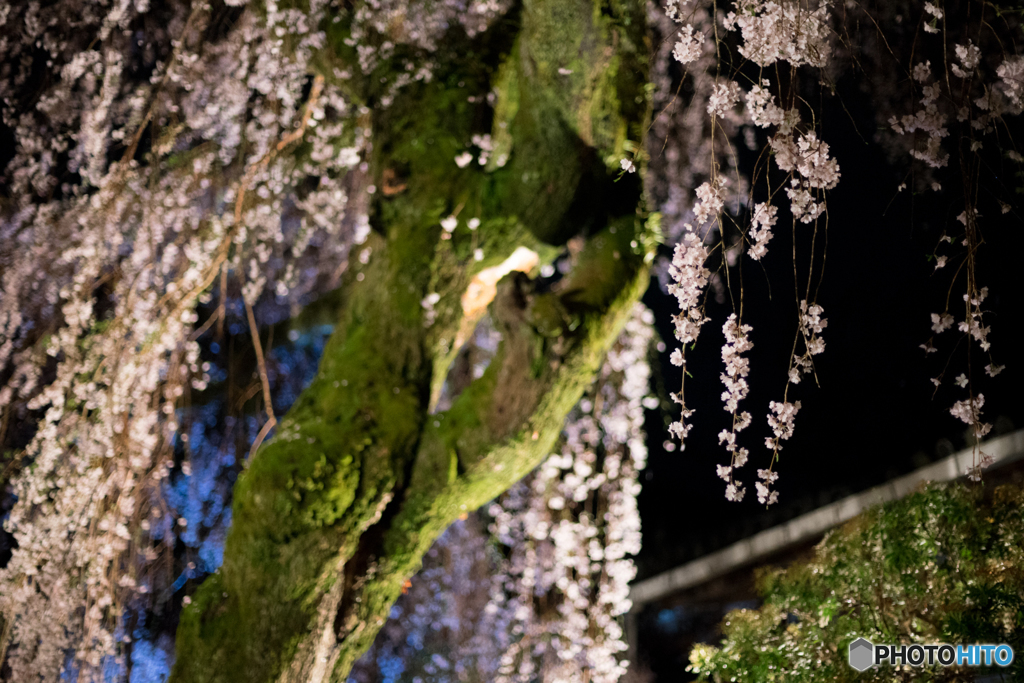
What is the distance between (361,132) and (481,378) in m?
1.92

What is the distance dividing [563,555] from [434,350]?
9.16 feet

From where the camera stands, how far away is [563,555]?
5.45m

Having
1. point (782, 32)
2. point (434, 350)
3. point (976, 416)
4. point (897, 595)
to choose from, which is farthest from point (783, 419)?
point (434, 350)

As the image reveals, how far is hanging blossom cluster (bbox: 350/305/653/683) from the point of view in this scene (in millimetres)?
5422

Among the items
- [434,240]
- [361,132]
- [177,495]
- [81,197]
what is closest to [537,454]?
[434,240]

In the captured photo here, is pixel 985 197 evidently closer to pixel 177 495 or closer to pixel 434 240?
pixel 434 240

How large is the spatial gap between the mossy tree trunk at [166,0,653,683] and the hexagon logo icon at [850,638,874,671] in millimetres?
1593

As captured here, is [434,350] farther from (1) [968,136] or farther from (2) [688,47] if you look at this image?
(1) [968,136]

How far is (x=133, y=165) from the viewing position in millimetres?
4246

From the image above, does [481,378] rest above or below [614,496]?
above

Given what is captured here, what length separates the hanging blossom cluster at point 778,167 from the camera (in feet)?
6.78

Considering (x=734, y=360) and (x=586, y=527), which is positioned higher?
(x=734, y=360)

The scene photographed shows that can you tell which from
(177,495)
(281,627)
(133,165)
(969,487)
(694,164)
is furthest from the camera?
(177,495)

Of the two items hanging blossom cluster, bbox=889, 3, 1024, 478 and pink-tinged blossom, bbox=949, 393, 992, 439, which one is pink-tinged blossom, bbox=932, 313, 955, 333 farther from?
pink-tinged blossom, bbox=949, 393, 992, 439
